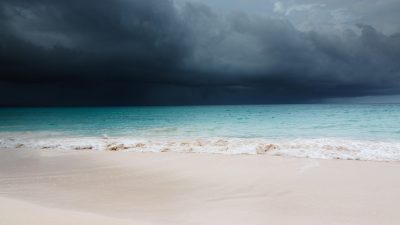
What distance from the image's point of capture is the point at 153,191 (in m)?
6.36

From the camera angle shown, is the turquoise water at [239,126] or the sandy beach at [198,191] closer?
the sandy beach at [198,191]

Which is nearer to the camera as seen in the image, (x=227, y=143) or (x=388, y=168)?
(x=388, y=168)

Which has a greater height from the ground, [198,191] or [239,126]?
[198,191]

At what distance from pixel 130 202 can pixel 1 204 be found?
2.02 metres

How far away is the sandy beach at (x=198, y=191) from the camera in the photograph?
449 centimetres

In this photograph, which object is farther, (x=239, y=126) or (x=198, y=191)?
(x=239, y=126)

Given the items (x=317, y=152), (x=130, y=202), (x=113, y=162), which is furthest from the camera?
(x=317, y=152)

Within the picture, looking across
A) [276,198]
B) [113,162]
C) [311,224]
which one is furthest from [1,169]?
[311,224]

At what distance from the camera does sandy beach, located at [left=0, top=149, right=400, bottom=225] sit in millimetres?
4492

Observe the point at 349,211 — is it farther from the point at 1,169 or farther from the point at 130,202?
the point at 1,169

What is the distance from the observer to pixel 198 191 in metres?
6.35

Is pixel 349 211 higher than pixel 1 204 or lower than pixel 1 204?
lower

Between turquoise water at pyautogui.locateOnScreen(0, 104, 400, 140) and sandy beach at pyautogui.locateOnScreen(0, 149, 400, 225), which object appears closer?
sandy beach at pyautogui.locateOnScreen(0, 149, 400, 225)

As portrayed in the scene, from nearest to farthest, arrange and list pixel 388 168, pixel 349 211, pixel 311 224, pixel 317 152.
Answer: pixel 311 224 < pixel 349 211 < pixel 388 168 < pixel 317 152
